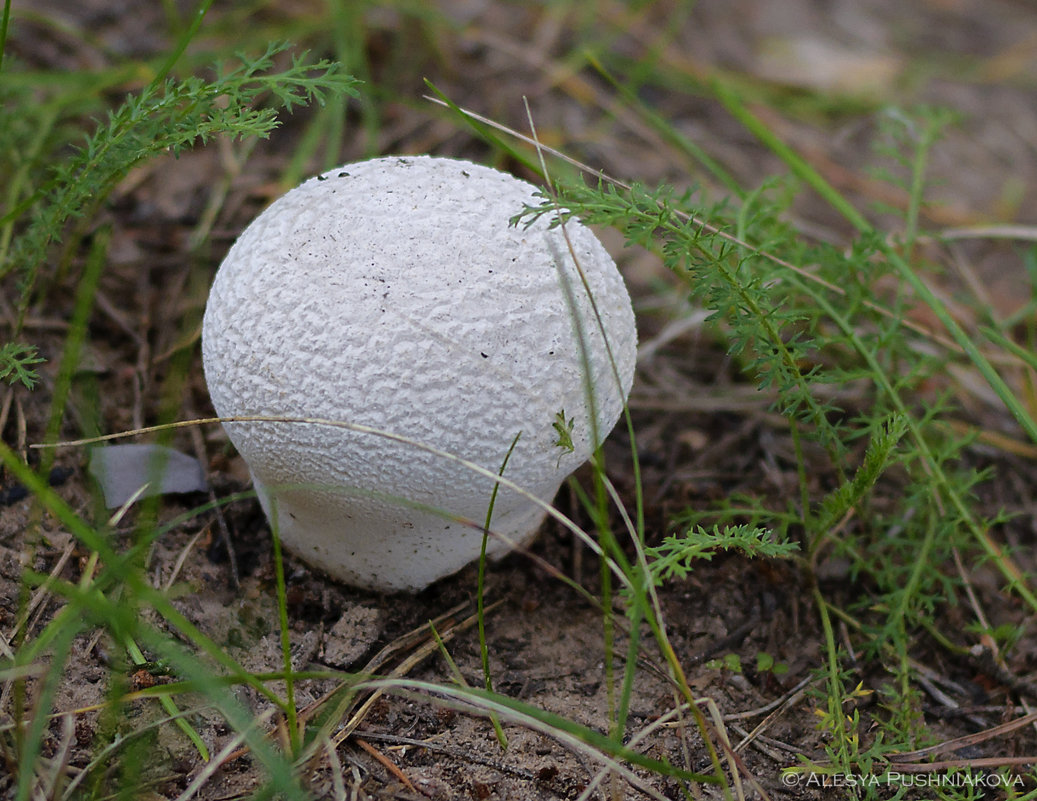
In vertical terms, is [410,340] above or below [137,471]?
above

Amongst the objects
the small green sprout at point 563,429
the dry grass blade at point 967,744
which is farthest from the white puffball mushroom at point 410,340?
the dry grass blade at point 967,744

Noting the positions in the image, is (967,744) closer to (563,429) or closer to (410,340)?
(563,429)

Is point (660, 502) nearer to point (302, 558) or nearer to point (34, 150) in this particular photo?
point (302, 558)

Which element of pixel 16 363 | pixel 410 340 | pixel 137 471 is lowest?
pixel 137 471

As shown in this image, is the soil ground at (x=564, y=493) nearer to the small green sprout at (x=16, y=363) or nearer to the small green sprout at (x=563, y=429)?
the small green sprout at (x=16, y=363)

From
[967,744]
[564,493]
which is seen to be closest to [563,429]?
[564,493]

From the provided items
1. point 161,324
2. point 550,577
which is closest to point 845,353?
point 550,577
